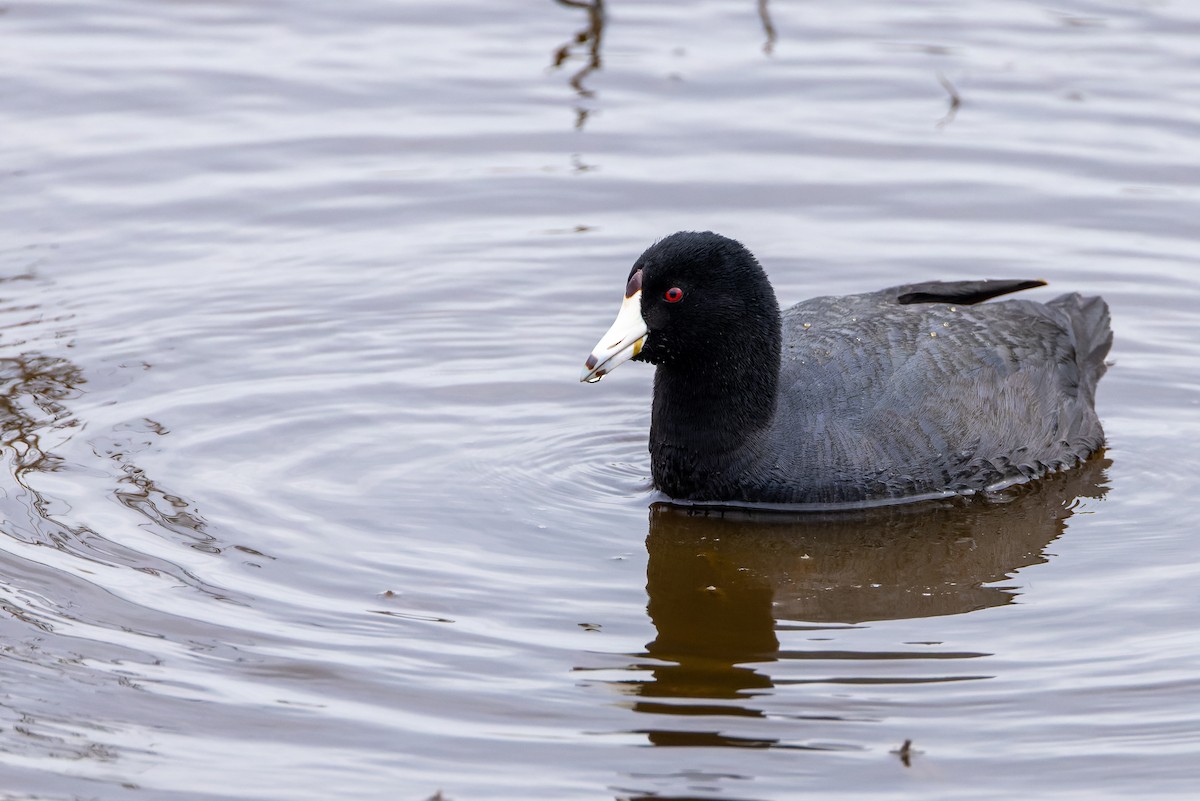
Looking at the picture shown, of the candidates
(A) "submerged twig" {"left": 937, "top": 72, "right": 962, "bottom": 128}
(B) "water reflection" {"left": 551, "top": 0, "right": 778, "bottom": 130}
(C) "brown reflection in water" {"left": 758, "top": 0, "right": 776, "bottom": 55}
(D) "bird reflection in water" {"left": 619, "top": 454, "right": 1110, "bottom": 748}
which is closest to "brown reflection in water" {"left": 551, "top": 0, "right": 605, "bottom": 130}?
(B) "water reflection" {"left": 551, "top": 0, "right": 778, "bottom": 130}

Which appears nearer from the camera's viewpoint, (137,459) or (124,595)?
(124,595)

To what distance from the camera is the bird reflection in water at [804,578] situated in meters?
Answer: 6.14

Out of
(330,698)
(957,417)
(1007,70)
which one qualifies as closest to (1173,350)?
(957,417)

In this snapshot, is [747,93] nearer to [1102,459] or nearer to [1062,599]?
[1102,459]

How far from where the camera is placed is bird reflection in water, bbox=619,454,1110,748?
242 inches

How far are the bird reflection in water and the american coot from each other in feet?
0.49

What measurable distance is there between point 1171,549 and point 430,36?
25.9 feet

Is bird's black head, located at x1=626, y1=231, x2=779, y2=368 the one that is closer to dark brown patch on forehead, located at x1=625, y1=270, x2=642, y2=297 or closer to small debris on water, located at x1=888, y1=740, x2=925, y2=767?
dark brown patch on forehead, located at x1=625, y1=270, x2=642, y2=297

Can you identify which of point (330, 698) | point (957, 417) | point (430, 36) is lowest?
point (330, 698)

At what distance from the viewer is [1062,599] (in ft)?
22.4

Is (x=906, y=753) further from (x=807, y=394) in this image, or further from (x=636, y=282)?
(x=636, y=282)

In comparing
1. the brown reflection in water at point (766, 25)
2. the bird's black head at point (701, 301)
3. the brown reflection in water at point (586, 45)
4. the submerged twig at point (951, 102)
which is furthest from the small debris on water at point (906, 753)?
the brown reflection in water at point (766, 25)

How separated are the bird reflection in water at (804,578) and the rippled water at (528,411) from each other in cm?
2

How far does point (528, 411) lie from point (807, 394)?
59.2 inches
